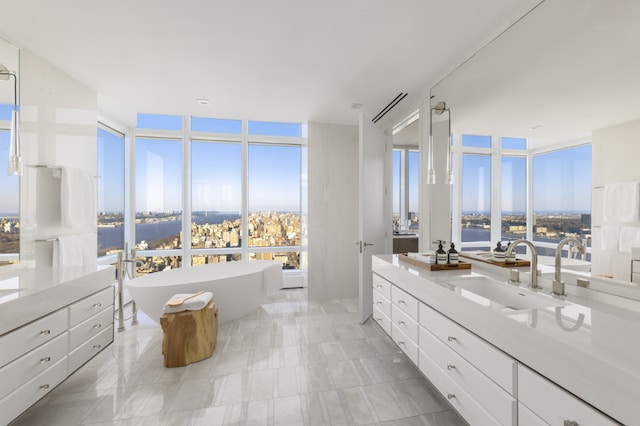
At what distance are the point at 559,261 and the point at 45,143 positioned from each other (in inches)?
151

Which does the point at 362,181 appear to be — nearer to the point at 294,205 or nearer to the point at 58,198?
the point at 294,205

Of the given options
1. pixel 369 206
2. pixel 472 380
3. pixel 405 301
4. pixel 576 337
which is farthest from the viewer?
pixel 369 206

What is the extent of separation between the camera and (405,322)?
1.92 metres

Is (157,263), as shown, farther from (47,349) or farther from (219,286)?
(47,349)

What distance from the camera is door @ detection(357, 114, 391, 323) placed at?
2984mm

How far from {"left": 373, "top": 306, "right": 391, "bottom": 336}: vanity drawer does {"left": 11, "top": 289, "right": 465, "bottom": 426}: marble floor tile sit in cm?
27

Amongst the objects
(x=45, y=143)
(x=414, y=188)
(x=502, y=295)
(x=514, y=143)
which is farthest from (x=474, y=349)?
(x=45, y=143)

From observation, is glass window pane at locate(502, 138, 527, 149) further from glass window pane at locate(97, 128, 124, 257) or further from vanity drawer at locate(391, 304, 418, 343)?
glass window pane at locate(97, 128, 124, 257)

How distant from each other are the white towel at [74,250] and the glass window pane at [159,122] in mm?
1865

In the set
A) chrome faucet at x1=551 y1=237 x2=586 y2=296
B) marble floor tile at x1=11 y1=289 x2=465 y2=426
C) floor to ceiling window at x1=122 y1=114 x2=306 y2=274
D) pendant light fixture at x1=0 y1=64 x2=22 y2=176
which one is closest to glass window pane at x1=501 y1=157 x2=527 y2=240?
chrome faucet at x1=551 y1=237 x2=586 y2=296

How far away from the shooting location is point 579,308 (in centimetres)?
Answer: 114

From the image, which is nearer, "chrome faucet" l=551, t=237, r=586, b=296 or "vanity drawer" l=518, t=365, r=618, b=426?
"vanity drawer" l=518, t=365, r=618, b=426

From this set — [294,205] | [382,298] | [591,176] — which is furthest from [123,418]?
[294,205]

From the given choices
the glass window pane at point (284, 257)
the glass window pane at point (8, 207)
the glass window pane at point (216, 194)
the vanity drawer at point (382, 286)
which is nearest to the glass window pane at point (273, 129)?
the glass window pane at point (216, 194)
